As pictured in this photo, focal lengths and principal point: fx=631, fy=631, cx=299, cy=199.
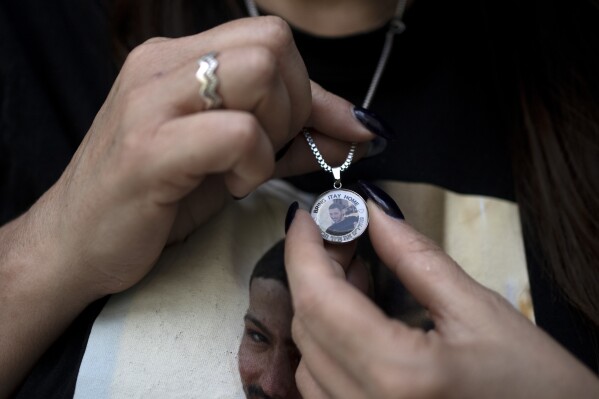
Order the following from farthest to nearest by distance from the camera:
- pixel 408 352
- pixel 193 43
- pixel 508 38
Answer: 1. pixel 508 38
2. pixel 193 43
3. pixel 408 352

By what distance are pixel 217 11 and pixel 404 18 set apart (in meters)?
0.36

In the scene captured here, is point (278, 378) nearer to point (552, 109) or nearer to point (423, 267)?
point (423, 267)

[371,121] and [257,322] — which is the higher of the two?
[371,121]

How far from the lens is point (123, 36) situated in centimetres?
118

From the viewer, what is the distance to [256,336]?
0.92 metres

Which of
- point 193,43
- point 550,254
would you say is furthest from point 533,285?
point 193,43

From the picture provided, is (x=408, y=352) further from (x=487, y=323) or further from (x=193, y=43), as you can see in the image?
(x=193, y=43)

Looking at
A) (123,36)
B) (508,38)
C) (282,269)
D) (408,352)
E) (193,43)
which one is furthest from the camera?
(508,38)

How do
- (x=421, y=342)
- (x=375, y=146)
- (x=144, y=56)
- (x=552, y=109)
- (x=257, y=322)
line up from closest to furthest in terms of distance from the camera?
(x=421, y=342) < (x=144, y=56) < (x=257, y=322) < (x=375, y=146) < (x=552, y=109)

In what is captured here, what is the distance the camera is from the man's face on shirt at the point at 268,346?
89cm

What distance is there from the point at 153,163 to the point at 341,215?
294 millimetres

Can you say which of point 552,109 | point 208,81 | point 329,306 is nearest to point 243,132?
point 208,81

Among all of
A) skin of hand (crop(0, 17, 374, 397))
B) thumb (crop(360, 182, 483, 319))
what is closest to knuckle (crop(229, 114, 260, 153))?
skin of hand (crop(0, 17, 374, 397))

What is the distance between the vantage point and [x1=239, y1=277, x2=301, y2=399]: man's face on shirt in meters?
0.89
